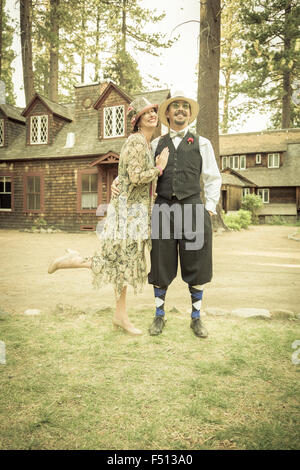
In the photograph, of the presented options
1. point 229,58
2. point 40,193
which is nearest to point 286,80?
point 229,58

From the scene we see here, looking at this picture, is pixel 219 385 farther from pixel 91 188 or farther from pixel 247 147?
pixel 247 147

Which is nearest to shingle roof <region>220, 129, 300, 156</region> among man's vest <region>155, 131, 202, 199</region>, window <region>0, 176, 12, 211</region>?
window <region>0, 176, 12, 211</region>

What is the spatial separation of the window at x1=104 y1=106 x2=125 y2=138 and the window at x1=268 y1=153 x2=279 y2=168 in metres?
18.2

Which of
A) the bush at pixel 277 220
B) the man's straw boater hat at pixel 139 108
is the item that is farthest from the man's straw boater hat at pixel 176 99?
the bush at pixel 277 220

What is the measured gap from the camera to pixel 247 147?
96.4 feet

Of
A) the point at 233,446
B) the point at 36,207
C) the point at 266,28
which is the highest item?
the point at 266,28

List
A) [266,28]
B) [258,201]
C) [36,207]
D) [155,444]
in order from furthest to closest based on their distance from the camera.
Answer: [258,201] < [266,28] < [36,207] < [155,444]

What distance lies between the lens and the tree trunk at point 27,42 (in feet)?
50.2

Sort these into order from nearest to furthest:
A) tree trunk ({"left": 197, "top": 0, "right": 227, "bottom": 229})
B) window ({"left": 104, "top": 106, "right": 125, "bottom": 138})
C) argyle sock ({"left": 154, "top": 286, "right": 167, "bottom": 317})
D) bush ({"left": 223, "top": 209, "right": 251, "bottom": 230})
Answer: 1. argyle sock ({"left": 154, "top": 286, "right": 167, "bottom": 317})
2. tree trunk ({"left": 197, "top": 0, "right": 227, "bottom": 229})
3. window ({"left": 104, "top": 106, "right": 125, "bottom": 138})
4. bush ({"left": 223, "top": 209, "right": 251, "bottom": 230})

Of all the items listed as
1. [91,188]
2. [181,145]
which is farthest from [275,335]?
[91,188]

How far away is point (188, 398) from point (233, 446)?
1.45 ft

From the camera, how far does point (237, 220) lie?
16.5m

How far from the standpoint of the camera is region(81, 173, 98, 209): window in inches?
586

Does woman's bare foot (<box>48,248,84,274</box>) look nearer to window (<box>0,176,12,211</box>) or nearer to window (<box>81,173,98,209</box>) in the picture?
window (<box>81,173,98,209</box>)
